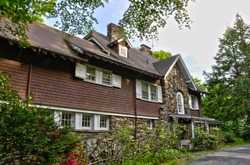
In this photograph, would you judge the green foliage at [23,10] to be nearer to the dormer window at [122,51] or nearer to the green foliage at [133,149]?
the green foliage at [133,149]

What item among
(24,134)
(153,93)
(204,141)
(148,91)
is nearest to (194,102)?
(204,141)

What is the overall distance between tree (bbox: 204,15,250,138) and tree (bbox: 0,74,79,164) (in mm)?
28349

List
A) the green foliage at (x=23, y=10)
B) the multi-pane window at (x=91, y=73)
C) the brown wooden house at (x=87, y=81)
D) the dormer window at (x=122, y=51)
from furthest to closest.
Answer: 1. the dormer window at (x=122, y=51)
2. the multi-pane window at (x=91, y=73)
3. the brown wooden house at (x=87, y=81)
4. the green foliage at (x=23, y=10)

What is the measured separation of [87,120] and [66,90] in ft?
7.32

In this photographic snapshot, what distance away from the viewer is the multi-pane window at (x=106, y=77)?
15703 millimetres

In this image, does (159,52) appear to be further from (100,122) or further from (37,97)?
(37,97)

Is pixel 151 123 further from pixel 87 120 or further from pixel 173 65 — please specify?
pixel 87 120

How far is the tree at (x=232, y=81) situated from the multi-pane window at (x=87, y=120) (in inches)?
883

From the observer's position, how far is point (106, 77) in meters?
15.9

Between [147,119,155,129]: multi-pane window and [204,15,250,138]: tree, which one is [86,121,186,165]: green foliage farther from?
[204,15,250,138]: tree

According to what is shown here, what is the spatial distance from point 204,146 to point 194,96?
7.06 meters

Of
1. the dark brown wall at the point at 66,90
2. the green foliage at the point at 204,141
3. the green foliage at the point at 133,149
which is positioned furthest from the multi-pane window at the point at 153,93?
the green foliage at the point at 133,149

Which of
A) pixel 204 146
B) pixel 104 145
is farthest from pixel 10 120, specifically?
pixel 204 146

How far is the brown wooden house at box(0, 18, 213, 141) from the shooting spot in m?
11.6
